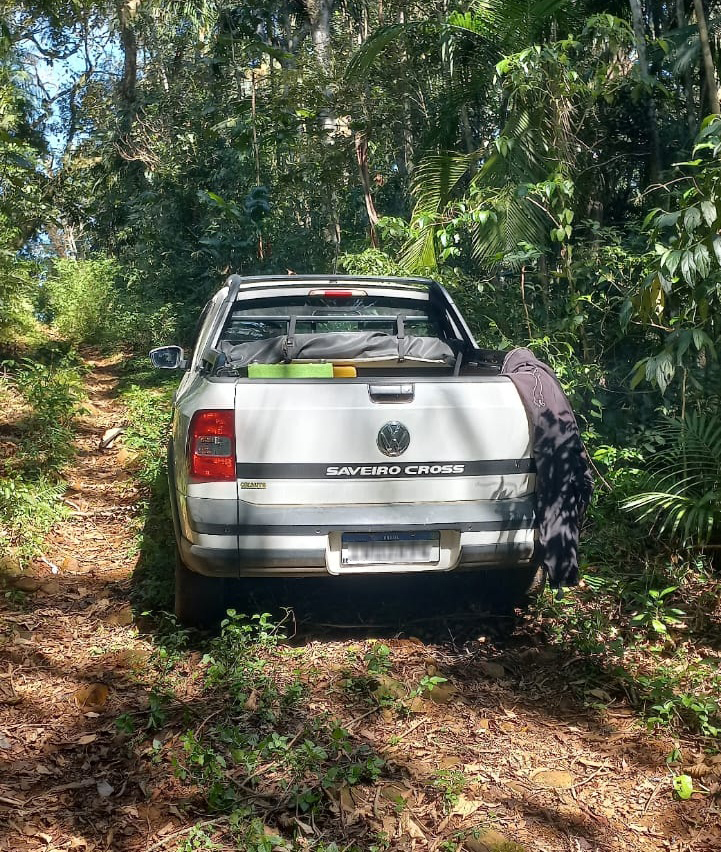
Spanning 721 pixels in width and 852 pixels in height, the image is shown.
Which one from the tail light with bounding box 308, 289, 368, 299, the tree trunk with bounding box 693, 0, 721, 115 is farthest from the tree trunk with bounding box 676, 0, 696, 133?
the tail light with bounding box 308, 289, 368, 299

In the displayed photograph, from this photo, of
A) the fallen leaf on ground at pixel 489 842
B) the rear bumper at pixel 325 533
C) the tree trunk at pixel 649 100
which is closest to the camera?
the fallen leaf on ground at pixel 489 842

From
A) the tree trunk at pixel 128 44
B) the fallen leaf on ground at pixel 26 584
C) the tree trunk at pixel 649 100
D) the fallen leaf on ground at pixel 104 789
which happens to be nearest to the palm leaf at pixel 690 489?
the fallen leaf on ground at pixel 104 789

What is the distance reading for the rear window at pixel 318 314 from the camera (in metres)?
5.48

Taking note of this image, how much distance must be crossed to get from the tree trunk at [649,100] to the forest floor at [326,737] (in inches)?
224

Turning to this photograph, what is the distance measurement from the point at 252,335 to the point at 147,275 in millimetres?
10065

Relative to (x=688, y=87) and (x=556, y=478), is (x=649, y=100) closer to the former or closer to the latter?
(x=688, y=87)

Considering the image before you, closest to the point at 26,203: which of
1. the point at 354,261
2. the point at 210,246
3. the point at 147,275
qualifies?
the point at 147,275

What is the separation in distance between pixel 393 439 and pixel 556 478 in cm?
85

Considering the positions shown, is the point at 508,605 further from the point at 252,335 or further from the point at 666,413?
the point at 252,335

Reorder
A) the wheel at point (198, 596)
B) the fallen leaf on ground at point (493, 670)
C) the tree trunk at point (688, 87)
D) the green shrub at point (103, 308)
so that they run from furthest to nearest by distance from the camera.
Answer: the green shrub at point (103, 308) → the tree trunk at point (688, 87) → the wheel at point (198, 596) → the fallen leaf on ground at point (493, 670)

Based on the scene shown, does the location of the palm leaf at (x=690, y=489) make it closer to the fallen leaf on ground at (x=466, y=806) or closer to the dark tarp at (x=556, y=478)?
the dark tarp at (x=556, y=478)

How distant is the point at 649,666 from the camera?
170 inches

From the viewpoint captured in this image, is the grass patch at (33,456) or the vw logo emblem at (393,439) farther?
the grass patch at (33,456)

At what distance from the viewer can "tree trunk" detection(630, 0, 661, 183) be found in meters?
8.08
